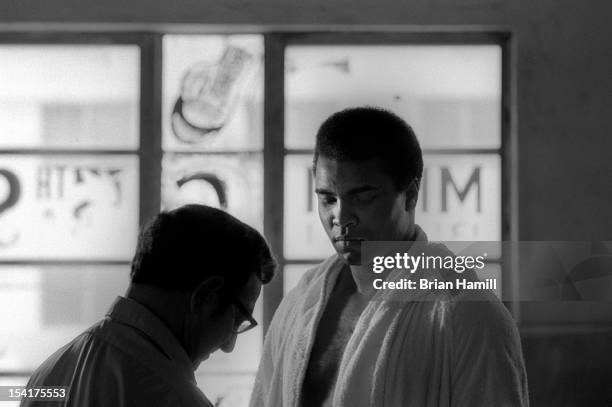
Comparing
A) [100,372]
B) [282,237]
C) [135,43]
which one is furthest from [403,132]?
[135,43]

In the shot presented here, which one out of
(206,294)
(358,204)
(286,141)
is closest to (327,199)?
(358,204)

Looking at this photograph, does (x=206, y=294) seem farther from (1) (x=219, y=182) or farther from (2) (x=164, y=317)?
(1) (x=219, y=182)

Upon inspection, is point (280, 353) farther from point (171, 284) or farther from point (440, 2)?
→ point (440, 2)

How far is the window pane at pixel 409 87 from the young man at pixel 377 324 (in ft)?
3.12

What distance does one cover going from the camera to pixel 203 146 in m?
1.86

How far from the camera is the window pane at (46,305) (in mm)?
1846

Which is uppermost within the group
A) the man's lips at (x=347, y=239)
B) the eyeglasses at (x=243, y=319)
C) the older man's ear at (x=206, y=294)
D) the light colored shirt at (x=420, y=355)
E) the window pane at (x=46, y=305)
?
the man's lips at (x=347, y=239)

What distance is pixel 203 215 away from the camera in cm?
62

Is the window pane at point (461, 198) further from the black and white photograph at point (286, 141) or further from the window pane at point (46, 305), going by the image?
the window pane at point (46, 305)

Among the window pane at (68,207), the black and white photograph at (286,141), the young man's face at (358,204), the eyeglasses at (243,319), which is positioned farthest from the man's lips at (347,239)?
the window pane at (68,207)

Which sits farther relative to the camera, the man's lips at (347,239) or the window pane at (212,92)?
the window pane at (212,92)

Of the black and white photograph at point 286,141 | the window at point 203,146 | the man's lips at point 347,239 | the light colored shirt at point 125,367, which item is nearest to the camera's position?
the light colored shirt at point 125,367

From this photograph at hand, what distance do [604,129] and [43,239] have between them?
4.35 ft

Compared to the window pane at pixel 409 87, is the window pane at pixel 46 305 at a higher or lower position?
lower
